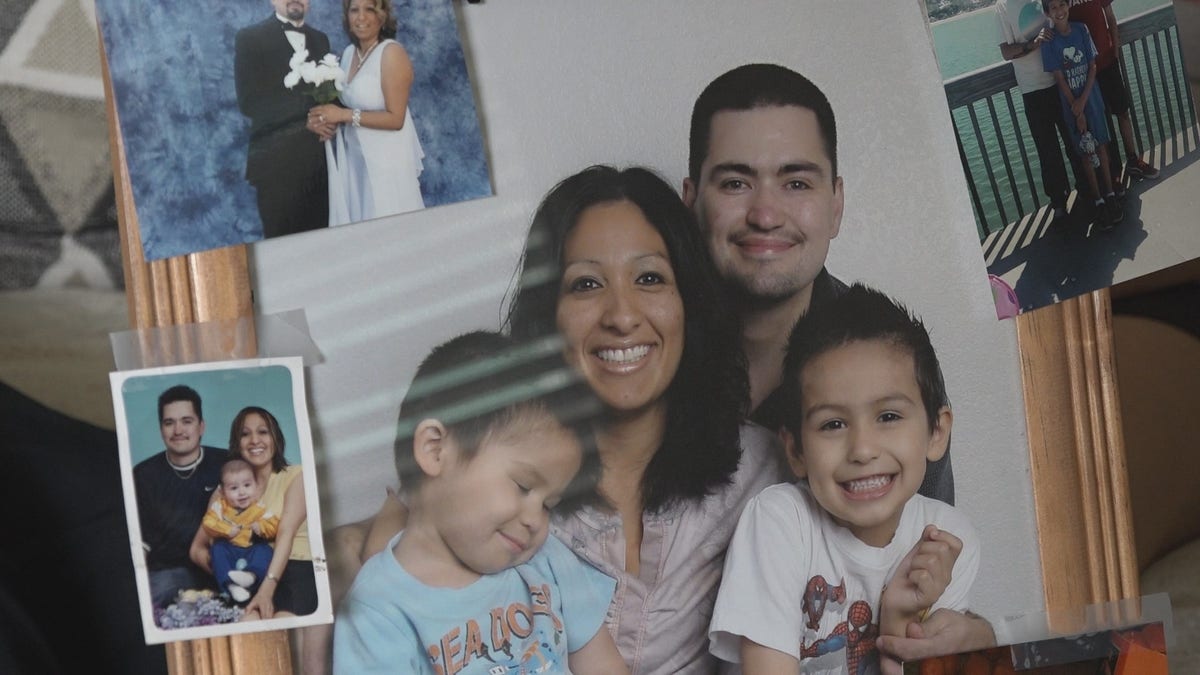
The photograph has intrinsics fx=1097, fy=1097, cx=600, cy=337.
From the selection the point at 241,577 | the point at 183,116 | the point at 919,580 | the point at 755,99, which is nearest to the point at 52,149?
the point at 183,116

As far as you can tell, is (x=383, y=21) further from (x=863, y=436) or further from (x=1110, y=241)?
(x=1110, y=241)

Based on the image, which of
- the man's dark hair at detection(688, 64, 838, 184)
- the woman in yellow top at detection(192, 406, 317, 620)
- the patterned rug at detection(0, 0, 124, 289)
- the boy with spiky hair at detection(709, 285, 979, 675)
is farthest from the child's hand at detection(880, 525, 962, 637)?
the patterned rug at detection(0, 0, 124, 289)

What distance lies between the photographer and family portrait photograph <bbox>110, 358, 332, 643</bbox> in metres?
0.54

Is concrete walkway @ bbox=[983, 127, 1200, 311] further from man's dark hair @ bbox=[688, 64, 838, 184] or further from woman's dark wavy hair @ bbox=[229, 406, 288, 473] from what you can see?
woman's dark wavy hair @ bbox=[229, 406, 288, 473]

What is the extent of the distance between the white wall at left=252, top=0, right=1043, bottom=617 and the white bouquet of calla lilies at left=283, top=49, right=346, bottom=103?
7cm

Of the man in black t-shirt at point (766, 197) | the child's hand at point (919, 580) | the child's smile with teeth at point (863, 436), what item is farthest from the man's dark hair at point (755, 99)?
the child's hand at point (919, 580)

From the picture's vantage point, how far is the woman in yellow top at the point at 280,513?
21.8 inches

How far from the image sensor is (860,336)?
63cm

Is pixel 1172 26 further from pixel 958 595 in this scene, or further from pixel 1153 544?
pixel 1153 544

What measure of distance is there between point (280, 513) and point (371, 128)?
202 mm

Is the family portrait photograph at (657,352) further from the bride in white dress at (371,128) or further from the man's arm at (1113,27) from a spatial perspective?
the man's arm at (1113,27)

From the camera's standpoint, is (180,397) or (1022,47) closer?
(180,397)

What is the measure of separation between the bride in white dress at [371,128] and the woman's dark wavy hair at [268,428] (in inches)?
4.1

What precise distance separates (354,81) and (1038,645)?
516 mm
